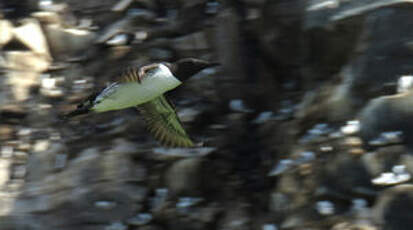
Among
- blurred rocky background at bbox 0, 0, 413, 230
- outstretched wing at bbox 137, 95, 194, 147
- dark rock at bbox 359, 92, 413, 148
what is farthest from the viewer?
outstretched wing at bbox 137, 95, 194, 147

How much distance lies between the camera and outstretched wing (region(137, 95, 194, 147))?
5.37m

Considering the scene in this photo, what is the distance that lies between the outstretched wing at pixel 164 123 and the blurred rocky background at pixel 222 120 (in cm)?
17

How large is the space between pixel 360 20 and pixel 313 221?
144 centimetres

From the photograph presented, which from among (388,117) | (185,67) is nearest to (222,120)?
(185,67)

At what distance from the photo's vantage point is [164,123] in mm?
5434

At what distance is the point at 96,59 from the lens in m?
6.43

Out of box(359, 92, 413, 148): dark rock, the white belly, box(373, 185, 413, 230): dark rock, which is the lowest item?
box(373, 185, 413, 230): dark rock

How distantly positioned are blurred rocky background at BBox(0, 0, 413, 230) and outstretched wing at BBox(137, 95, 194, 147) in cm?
17

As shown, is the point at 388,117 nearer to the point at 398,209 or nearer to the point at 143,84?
the point at 398,209

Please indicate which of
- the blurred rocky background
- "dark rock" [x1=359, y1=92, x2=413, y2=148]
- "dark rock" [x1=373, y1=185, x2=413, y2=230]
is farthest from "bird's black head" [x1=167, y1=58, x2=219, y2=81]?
"dark rock" [x1=373, y1=185, x2=413, y2=230]

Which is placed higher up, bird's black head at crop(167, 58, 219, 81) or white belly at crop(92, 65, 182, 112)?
bird's black head at crop(167, 58, 219, 81)

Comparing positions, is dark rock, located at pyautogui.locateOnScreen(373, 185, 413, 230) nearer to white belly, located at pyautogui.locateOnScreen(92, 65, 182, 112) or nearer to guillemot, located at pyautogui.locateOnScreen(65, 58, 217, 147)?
guillemot, located at pyautogui.locateOnScreen(65, 58, 217, 147)

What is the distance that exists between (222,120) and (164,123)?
1.91 feet

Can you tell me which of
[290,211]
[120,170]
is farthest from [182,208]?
[290,211]
